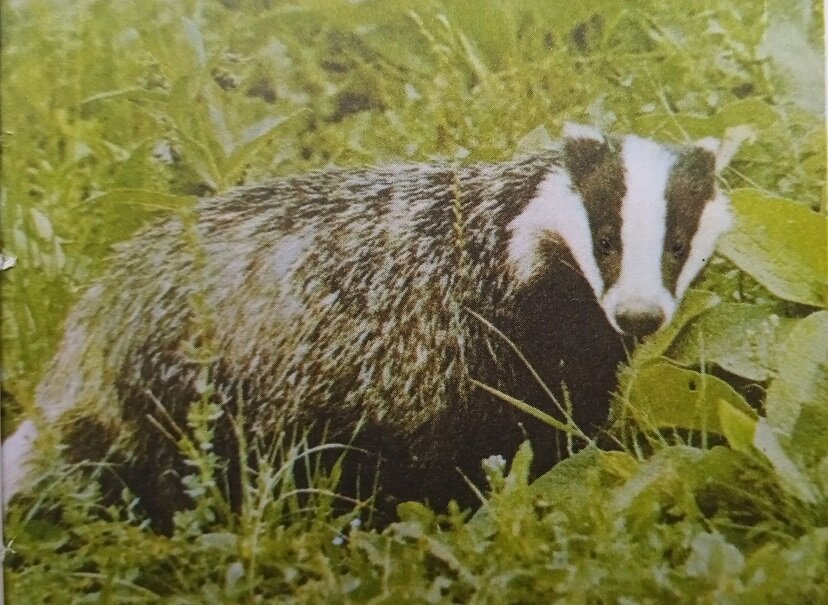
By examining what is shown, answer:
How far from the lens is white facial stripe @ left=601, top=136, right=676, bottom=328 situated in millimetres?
1400

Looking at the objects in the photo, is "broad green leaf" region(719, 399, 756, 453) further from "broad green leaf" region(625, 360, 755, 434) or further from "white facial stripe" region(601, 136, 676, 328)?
"white facial stripe" region(601, 136, 676, 328)

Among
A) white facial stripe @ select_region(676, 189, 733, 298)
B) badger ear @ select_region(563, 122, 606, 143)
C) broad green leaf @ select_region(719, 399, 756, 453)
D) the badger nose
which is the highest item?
badger ear @ select_region(563, 122, 606, 143)

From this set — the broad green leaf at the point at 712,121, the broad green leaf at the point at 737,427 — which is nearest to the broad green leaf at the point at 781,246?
the broad green leaf at the point at 712,121

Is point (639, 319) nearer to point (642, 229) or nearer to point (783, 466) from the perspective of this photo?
point (642, 229)

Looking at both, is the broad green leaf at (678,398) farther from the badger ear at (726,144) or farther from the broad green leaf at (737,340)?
the badger ear at (726,144)

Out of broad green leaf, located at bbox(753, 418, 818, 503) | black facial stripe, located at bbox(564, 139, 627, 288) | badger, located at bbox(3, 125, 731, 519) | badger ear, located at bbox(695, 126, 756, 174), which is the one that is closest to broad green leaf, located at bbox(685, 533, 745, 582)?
broad green leaf, located at bbox(753, 418, 818, 503)

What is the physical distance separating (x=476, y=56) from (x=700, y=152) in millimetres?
442

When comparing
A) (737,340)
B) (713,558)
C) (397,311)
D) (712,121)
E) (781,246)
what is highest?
(712,121)

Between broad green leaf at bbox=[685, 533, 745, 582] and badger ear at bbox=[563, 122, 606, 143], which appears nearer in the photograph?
broad green leaf at bbox=[685, 533, 745, 582]

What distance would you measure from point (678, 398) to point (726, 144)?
1.54 feet

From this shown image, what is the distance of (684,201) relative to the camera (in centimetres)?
142

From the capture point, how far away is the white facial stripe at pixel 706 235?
142 cm

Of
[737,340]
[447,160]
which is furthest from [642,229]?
[447,160]

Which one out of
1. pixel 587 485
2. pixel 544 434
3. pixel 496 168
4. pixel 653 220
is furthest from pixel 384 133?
pixel 587 485
